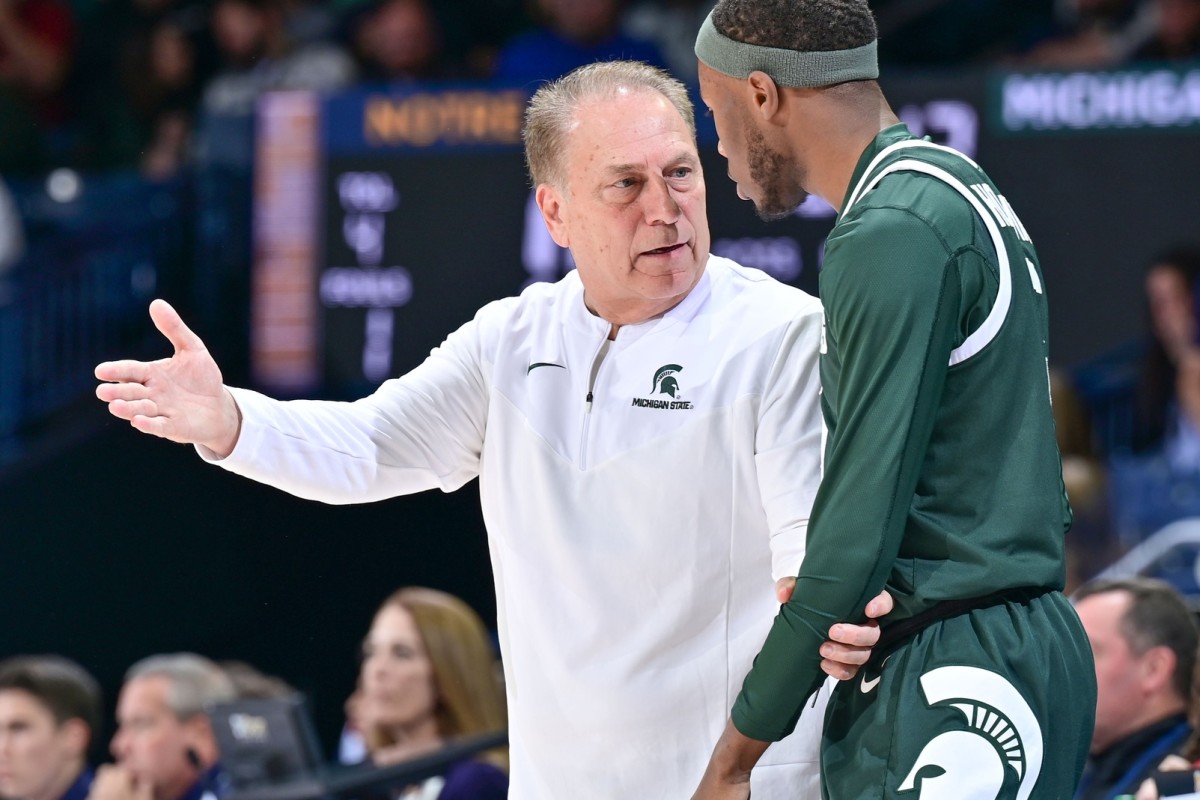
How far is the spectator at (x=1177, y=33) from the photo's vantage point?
758 cm

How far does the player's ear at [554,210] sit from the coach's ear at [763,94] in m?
0.57

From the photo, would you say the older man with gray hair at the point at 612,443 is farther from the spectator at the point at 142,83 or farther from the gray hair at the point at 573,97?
the spectator at the point at 142,83

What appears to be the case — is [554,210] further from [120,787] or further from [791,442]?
[120,787]

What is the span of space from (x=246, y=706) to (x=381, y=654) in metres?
0.98

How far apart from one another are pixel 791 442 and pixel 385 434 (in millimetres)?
761

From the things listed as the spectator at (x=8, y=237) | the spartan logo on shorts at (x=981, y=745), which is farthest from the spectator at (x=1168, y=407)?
the spectator at (x=8, y=237)

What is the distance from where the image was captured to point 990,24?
9.08m

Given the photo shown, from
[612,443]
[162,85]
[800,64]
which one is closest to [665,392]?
[612,443]

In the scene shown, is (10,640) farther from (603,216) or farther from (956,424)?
(956,424)

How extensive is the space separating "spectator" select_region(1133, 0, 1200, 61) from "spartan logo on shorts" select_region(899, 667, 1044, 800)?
18.5 feet

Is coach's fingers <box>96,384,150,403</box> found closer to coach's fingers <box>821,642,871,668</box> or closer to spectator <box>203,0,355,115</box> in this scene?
coach's fingers <box>821,642,871,668</box>

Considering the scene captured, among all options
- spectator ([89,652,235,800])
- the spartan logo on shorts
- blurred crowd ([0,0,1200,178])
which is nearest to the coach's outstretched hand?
the spartan logo on shorts

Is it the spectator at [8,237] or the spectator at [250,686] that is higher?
the spectator at [8,237]

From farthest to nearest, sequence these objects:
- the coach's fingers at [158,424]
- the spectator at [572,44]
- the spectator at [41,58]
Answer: the spectator at [41,58] → the spectator at [572,44] → the coach's fingers at [158,424]
